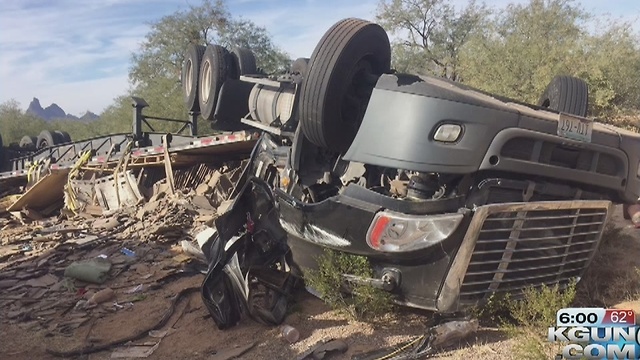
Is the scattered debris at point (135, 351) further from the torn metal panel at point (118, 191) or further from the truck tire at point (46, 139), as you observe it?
the truck tire at point (46, 139)

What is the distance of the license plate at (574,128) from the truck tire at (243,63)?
397 centimetres

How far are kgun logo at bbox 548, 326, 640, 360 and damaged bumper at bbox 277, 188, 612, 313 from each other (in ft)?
2.18

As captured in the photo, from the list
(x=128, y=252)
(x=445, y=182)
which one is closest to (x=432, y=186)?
(x=445, y=182)

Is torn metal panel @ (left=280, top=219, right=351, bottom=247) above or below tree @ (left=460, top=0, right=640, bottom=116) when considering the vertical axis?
below

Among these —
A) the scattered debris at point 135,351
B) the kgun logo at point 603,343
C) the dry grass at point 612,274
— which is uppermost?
the kgun logo at point 603,343

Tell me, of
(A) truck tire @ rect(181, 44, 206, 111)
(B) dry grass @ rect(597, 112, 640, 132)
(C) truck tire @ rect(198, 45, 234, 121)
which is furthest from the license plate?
(B) dry grass @ rect(597, 112, 640, 132)

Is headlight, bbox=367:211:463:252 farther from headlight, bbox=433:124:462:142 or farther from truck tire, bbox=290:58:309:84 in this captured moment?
truck tire, bbox=290:58:309:84

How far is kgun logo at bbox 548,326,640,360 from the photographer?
8.46ft

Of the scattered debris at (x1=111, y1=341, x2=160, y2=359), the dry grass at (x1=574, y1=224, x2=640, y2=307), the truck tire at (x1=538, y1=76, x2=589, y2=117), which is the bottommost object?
the scattered debris at (x1=111, y1=341, x2=160, y2=359)

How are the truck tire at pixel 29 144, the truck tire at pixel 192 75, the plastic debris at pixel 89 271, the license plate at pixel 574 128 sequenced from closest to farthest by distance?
the license plate at pixel 574 128 < the plastic debris at pixel 89 271 < the truck tire at pixel 192 75 < the truck tire at pixel 29 144

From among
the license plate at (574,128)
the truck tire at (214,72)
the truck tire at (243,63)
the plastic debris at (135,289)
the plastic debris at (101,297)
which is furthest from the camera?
the truck tire at (214,72)

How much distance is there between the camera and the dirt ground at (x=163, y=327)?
143 inches

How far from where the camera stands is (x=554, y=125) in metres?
3.30

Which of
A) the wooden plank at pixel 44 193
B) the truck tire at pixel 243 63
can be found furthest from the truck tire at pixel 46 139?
the truck tire at pixel 243 63
